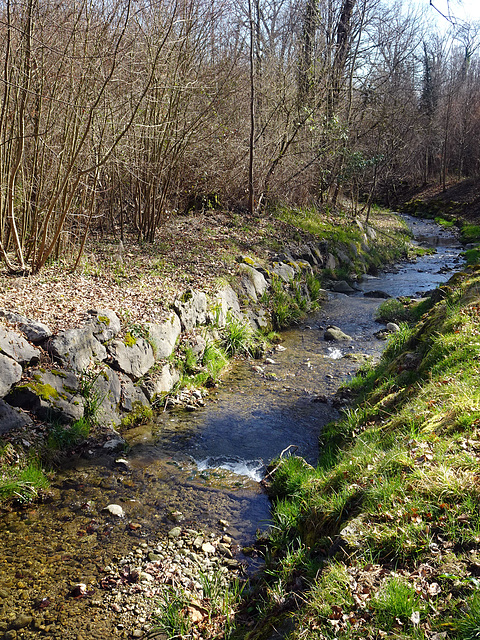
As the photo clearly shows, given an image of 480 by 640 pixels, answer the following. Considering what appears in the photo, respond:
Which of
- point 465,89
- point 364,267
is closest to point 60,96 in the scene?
point 364,267

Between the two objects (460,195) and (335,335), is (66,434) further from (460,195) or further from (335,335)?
(460,195)

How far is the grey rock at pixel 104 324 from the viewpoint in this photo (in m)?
6.34

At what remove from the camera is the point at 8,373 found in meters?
5.13

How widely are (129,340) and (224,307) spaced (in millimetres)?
2854

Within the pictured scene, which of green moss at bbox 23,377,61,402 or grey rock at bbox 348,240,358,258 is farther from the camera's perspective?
grey rock at bbox 348,240,358,258

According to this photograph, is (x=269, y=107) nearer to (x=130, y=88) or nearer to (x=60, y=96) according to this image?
(x=130, y=88)

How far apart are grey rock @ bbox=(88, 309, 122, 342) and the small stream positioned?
49.7 inches

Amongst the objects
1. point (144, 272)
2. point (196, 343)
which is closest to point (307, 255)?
point (144, 272)

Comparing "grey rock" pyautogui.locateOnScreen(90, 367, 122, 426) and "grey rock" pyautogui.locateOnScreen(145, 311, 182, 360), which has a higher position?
"grey rock" pyautogui.locateOnScreen(145, 311, 182, 360)

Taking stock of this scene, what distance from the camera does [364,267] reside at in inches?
634

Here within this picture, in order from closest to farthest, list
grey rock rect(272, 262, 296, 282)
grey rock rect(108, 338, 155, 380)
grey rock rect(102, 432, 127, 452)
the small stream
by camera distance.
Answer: the small stream → grey rock rect(102, 432, 127, 452) → grey rock rect(108, 338, 155, 380) → grey rock rect(272, 262, 296, 282)

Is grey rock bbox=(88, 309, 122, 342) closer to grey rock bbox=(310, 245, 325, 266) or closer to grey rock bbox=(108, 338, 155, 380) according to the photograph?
grey rock bbox=(108, 338, 155, 380)

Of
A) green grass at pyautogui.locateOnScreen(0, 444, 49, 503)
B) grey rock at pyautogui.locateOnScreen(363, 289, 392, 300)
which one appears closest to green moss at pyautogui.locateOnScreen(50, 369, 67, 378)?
green grass at pyautogui.locateOnScreen(0, 444, 49, 503)

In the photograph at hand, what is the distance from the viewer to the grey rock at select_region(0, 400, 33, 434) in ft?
16.1
